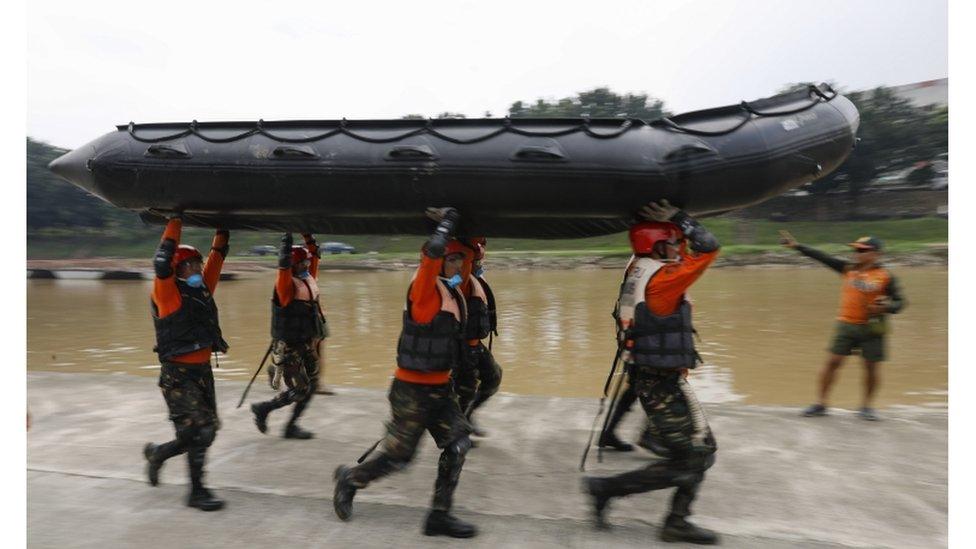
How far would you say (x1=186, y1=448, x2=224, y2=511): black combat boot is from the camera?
3.67 metres

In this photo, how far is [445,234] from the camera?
341 centimetres

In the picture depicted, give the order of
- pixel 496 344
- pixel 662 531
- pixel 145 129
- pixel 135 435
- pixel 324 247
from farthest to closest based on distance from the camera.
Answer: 1. pixel 324 247
2. pixel 496 344
3. pixel 135 435
4. pixel 145 129
5. pixel 662 531

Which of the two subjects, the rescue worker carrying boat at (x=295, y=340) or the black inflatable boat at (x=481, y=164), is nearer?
the black inflatable boat at (x=481, y=164)

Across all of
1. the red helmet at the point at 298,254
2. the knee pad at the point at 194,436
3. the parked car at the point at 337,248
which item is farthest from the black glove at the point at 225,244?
the parked car at the point at 337,248

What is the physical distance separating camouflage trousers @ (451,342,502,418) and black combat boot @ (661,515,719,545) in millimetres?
1914

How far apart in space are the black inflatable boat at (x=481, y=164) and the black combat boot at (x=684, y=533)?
1667mm

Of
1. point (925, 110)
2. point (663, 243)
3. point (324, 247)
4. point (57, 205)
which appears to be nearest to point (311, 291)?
point (663, 243)

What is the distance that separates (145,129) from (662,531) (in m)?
3.88

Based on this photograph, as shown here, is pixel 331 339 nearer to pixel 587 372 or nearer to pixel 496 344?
pixel 496 344

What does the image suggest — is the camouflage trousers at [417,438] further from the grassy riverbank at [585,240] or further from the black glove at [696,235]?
the grassy riverbank at [585,240]

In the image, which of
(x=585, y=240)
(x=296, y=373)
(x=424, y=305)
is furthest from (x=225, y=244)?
(x=585, y=240)

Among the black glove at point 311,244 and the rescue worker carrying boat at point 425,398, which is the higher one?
the black glove at point 311,244

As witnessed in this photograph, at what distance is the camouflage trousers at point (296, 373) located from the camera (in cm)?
507

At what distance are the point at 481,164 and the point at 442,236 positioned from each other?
0.55 m
